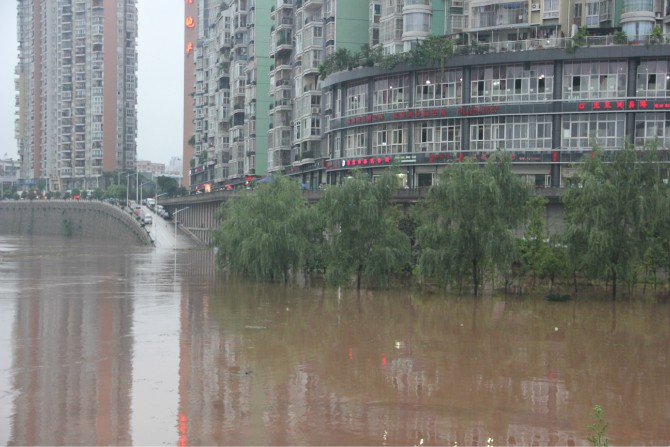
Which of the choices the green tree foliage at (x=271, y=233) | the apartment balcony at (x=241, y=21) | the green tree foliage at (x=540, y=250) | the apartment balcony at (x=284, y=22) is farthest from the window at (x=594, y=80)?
the apartment balcony at (x=241, y=21)

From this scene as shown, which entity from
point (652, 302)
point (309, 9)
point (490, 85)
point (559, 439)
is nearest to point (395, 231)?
point (652, 302)

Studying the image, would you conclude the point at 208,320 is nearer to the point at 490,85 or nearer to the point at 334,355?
the point at 334,355

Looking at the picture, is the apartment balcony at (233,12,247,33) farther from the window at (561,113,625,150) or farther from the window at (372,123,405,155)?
the window at (561,113,625,150)

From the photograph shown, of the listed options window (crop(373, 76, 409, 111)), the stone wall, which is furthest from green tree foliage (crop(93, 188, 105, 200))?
window (crop(373, 76, 409, 111))

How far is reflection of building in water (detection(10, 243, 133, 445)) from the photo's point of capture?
23.8 metres

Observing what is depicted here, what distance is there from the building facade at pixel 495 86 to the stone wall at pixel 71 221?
4479 centimetres

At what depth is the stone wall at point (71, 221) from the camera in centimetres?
12888

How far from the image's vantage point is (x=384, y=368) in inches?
1264

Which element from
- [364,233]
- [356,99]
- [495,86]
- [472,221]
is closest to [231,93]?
[356,99]

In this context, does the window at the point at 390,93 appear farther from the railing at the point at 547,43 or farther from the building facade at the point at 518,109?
the railing at the point at 547,43

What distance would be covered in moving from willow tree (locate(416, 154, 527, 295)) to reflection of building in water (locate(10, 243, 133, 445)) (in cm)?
1786

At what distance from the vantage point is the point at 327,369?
105 ft

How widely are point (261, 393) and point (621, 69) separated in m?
49.4

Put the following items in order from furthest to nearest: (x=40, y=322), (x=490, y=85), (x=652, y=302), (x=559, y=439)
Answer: (x=490, y=85), (x=652, y=302), (x=40, y=322), (x=559, y=439)
